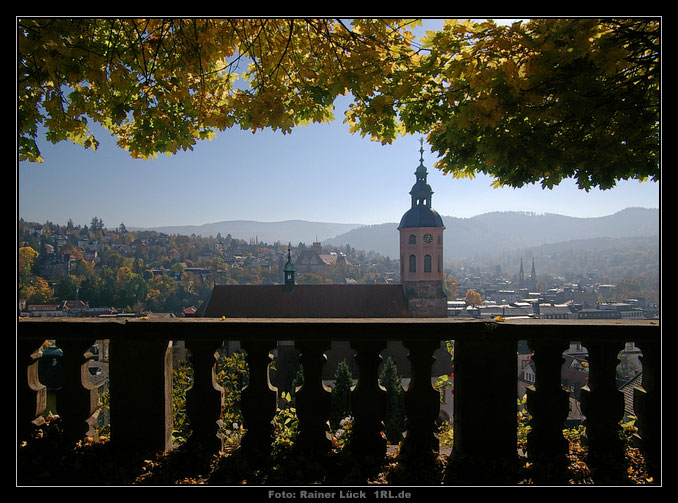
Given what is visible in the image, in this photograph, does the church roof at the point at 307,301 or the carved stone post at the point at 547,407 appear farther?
the church roof at the point at 307,301

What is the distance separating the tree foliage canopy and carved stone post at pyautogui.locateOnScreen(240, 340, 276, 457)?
190 centimetres

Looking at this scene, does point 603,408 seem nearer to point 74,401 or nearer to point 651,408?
point 651,408

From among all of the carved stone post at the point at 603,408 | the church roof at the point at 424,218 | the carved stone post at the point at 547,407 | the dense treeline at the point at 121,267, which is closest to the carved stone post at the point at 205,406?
the dense treeline at the point at 121,267

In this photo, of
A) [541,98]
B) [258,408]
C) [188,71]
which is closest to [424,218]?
[541,98]

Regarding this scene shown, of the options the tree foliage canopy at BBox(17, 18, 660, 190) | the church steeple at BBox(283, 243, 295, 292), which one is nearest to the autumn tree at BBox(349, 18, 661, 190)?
the tree foliage canopy at BBox(17, 18, 660, 190)

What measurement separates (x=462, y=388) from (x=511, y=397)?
283 mm

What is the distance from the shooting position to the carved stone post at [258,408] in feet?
7.51

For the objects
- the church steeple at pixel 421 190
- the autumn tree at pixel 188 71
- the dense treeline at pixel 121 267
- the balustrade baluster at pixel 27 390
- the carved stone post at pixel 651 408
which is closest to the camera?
the carved stone post at pixel 651 408

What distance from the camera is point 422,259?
37844 mm

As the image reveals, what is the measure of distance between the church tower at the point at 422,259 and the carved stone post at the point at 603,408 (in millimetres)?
35153

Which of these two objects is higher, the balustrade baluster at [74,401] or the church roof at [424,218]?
the church roof at [424,218]

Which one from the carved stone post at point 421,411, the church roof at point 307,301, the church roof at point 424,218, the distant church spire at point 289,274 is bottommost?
the church roof at point 307,301

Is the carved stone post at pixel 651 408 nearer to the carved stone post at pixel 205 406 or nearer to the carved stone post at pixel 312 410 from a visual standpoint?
the carved stone post at pixel 312 410

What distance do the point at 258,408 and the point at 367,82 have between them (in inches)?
97.1
